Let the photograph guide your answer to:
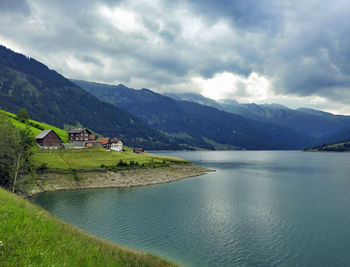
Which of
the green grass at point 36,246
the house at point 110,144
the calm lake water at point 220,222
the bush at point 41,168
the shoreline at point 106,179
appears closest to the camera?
the green grass at point 36,246

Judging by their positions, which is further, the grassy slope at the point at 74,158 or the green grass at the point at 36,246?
the grassy slope at the point at 74,158

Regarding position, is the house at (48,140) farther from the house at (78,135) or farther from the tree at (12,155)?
the tree at (12,155)

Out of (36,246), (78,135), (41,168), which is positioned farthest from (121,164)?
(36,246)

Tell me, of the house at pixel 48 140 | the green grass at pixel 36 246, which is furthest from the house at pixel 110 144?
the green grass at pixel 36 246

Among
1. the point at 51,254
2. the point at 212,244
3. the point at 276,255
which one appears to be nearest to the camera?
the point at 51,254

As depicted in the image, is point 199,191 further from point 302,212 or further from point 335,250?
point 335,250

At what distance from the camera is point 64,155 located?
110062 mm

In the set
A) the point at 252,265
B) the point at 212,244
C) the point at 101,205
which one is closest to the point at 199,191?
the point at 101,205

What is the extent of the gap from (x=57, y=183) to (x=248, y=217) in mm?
69112

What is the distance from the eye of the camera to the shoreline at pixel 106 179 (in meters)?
81.4

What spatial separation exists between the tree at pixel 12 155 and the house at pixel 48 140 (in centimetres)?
5791

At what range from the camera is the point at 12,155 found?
205ft

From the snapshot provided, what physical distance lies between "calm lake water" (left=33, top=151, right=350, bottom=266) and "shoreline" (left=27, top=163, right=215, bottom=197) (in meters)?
6.03

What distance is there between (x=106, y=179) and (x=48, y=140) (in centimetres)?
5431
